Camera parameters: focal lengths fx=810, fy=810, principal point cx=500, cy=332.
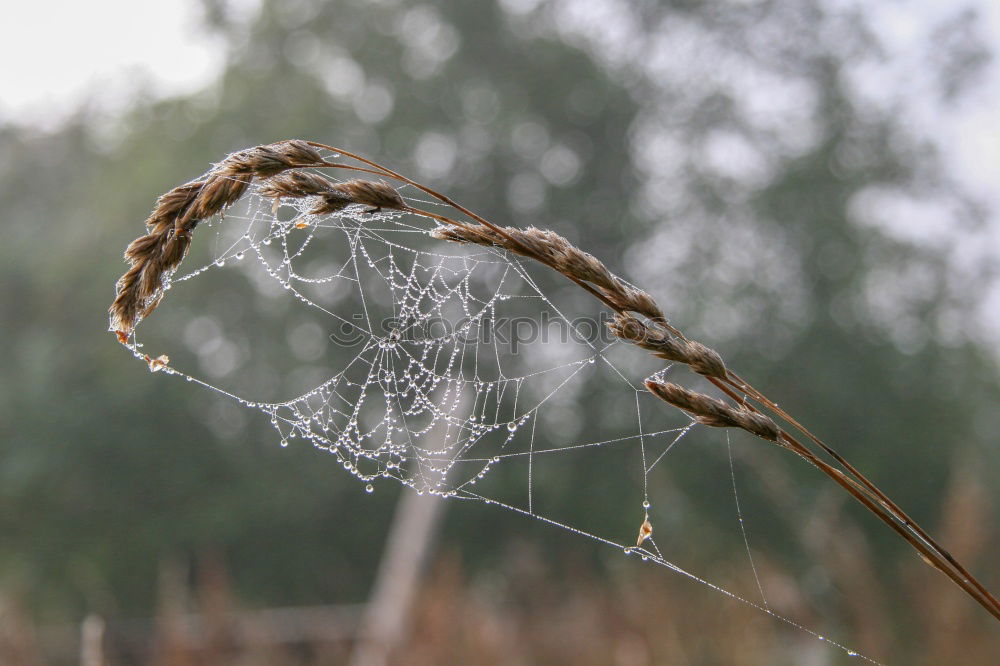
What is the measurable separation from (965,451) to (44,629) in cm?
1343

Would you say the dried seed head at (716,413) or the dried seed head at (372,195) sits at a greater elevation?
the dried seed head at (372,195)

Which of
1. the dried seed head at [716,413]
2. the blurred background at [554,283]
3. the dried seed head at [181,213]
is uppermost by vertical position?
the blurred background at [554,283]

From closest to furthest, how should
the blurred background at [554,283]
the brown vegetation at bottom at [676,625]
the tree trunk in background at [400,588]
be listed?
1. the brown vegetation at bottom at [676,625]
2. the tree trunk in background at [400,588]
3. the blurred background at [554,283]

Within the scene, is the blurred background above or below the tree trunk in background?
above

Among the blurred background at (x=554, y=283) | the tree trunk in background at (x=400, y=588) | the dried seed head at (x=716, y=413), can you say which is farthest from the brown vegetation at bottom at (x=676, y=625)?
the blurred background at (x=554, y=283)

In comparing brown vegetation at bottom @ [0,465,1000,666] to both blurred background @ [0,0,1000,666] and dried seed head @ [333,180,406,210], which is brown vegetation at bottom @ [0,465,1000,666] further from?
blurred background @ [0,0,1000,666]

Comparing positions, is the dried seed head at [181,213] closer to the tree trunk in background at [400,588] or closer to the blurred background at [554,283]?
the tree trunk in background at [400,588]

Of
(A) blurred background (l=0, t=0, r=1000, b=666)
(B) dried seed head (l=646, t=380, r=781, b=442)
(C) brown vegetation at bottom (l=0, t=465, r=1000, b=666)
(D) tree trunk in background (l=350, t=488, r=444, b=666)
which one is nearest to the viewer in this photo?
(B) dried seed head (l=646, t=380, r=781, b=442)

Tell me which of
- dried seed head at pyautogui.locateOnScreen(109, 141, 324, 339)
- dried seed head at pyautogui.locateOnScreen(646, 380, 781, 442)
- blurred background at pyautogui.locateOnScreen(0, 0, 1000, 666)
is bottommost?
dried seed head at pyautogui.locateOnScreen(646, 380, 781, 442)

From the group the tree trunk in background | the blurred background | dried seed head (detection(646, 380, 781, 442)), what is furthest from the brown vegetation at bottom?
the blurred background

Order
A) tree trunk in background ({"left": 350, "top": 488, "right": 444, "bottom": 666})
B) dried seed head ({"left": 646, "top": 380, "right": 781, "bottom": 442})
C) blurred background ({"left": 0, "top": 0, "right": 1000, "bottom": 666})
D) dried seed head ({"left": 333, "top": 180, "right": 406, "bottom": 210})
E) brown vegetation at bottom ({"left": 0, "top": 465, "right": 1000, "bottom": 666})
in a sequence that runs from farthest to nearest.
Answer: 1. blurred background ({"left": 0, "top": 0, "right": 1000, "bottom": 666})
2. tree trunk in background ({"left": 350, "top": 488, "right": 444, "bottom": 666})
3. brown vegetation at bottom ({"left": 0, "top": 465, "right": 1000, "bottom": 666})
4. dried seed head ({"left": 333, "top": 180, "right": 406, "bottom": 210})
5. dried seed head ({"left": 646, "top": 380, "right": 781, "bottom": 442})

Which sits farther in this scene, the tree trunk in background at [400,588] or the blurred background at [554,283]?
the blurred background at [554,283]

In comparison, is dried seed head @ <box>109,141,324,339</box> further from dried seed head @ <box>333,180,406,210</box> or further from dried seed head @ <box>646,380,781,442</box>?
dried seed head @ <box>646,380,781,442</box>

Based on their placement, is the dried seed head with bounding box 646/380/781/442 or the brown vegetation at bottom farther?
the brown vegetation at bottom
